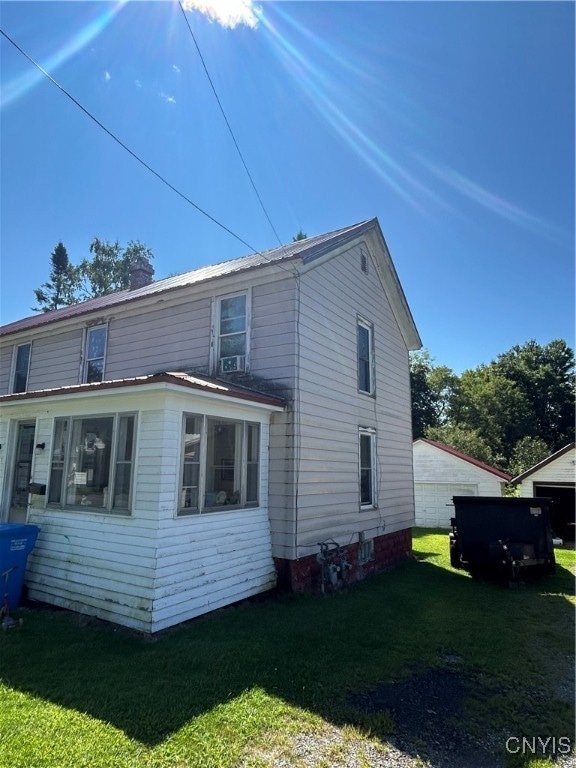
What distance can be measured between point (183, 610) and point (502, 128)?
1141cm

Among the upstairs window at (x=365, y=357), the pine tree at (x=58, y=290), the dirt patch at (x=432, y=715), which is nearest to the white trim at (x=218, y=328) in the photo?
the upstairs window at (x=365, y=357)

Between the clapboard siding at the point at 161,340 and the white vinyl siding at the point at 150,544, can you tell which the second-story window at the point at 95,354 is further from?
the white vinyl siding at the point at 150,544

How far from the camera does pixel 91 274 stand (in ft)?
110

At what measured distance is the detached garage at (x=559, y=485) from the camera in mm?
17016

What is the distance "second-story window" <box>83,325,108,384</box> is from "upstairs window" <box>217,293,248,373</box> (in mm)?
3621

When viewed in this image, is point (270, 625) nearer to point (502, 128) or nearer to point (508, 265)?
point (502, 128)

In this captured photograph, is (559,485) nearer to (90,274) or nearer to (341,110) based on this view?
(341,110)

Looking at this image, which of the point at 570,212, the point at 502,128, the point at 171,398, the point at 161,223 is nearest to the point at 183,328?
the point at 161,223

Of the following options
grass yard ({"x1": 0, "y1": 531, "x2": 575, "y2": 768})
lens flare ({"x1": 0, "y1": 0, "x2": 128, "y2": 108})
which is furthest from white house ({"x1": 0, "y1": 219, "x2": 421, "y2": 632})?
lens flare ({"x1": 0, "y1": 0, "x2": 128, "y2": 108})

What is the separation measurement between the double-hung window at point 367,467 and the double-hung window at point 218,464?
3298 mm

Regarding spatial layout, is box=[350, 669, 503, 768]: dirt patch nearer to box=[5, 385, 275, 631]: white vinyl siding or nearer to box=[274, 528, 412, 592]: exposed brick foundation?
box=[5, 385, 275, 631]: white vinyl siding

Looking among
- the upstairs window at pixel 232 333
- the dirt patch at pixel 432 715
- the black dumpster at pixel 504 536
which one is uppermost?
the upstairs window at pixel 232 333

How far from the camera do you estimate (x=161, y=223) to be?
30.4 feet

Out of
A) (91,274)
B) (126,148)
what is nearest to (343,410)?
(126,148)
